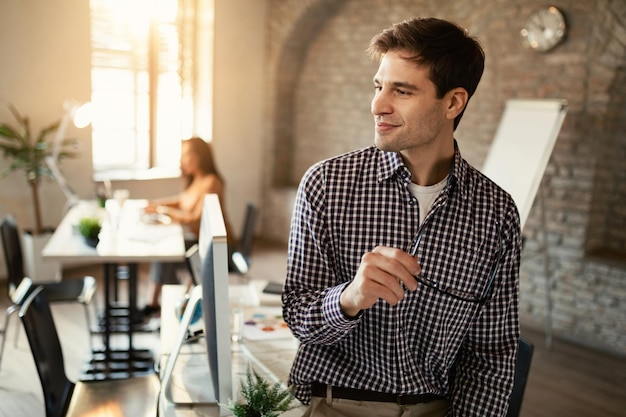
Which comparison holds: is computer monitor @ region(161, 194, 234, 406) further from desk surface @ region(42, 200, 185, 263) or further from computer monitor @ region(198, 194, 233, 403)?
desk surface @ region(42, 200, 185, 263)

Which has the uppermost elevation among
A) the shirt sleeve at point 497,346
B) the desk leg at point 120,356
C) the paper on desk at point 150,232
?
the shirt sleeve at point 497,346

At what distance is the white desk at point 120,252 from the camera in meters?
3.42

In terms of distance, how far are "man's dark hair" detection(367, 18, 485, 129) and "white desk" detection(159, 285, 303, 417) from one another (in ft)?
2.84

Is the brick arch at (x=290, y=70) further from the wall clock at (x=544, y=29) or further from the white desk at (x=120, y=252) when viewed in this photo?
the white desk at (x=120, y=252)

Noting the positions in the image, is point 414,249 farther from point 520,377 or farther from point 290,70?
point 290,70

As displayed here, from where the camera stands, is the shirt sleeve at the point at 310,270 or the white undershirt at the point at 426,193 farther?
the white undershirt at the point at 426,193

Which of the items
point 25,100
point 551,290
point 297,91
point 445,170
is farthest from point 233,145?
point 445,170

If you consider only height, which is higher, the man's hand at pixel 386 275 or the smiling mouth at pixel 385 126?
the smiling mouth at pixel 385 126

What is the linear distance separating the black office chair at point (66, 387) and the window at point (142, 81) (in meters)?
4.01

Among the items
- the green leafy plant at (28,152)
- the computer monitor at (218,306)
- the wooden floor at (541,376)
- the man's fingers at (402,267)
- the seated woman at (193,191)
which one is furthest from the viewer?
the green leafy plant at (28,152)

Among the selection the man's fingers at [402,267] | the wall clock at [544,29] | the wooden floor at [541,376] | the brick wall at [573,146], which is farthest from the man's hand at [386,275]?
the wall clock at [544,29]

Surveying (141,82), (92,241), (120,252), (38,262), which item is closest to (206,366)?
(120,252)

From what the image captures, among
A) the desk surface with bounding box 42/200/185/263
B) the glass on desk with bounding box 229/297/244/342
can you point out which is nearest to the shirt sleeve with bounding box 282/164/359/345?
the glass on desk with bounding box 229/297/244/342

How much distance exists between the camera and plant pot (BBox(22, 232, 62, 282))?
5.00 meters
